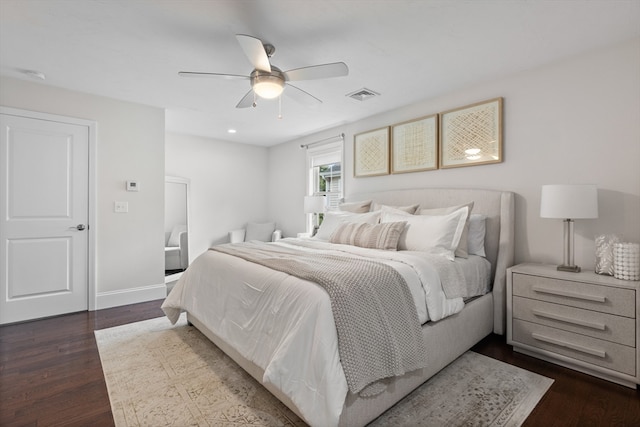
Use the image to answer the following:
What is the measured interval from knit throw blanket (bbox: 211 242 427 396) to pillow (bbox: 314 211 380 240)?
1.40 m

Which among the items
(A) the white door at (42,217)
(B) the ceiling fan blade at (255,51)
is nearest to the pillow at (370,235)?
Answer: (B) the ceiling fan blade at (255,51)

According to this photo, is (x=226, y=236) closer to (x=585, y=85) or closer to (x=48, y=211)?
(x=48, y=211)

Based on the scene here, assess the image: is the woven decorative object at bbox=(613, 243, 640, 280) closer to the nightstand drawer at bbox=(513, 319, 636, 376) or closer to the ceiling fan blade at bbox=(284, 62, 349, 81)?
the nightstand drawer at bbox=(513, 319, 636, 376)

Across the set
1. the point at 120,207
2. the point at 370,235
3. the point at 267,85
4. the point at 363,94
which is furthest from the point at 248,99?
the point at 120,207

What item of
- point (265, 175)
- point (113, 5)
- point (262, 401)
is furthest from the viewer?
point (265, 175)

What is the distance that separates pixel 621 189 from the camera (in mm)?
2369

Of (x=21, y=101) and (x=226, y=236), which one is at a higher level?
(x=21, y=101)

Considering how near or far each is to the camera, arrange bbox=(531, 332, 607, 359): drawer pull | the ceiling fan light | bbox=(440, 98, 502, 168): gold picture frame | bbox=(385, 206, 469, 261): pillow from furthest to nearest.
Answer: bbox=(440, 98, 502, 168): gold picture frame
bbox=(385, 206, 469, 261): pillow
the ceiling fan light
bbox=(531, 332, 607, 359): drawer pull

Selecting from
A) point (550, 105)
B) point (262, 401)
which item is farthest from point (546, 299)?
point (262, 401)

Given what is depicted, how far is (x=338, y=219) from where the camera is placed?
365 cm

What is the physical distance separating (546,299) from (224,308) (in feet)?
7.76

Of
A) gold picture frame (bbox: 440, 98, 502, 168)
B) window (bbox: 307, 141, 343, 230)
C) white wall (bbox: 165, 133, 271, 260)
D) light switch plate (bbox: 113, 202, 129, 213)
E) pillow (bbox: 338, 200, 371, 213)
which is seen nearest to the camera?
gold picture frame (bbox: 440, 98, 502, 168)

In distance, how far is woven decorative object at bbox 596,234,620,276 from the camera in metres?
2.24

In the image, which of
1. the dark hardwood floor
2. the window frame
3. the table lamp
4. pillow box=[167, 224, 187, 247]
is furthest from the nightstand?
pillow box=[167, 224, 187, 247]
